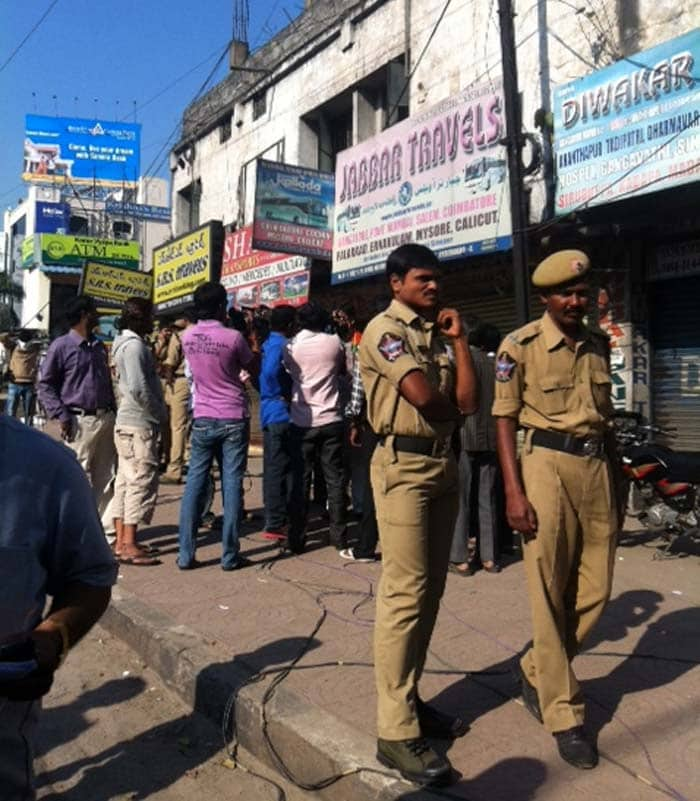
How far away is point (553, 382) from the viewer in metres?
3.15

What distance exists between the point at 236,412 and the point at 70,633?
13.6 feet

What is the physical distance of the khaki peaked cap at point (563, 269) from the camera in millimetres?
3086

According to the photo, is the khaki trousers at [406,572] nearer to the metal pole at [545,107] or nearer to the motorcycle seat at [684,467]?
the motorcycle seat at [684,467]

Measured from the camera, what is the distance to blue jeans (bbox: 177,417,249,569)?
5.59 metres

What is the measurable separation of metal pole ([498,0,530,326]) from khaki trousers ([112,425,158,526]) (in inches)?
141

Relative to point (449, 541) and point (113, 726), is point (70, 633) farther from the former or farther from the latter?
point (113, 726)

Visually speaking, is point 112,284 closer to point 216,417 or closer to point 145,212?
point 216,417

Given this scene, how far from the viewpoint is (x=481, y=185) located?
27.9ft

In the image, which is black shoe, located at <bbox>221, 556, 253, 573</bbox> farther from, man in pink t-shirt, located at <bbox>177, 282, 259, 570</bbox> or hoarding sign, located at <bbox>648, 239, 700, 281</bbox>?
hoarding sign, located at <bbox>648, 239, 700, 281</bbox>

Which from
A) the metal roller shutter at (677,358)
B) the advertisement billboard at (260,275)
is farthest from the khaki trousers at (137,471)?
the advertisement billboard at (260,275)

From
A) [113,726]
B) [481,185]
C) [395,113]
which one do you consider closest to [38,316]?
[395,113]

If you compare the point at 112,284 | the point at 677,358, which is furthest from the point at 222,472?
the point at 112,284

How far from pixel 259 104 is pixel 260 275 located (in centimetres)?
398

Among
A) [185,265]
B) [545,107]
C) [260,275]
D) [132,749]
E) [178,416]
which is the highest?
[545,107]
